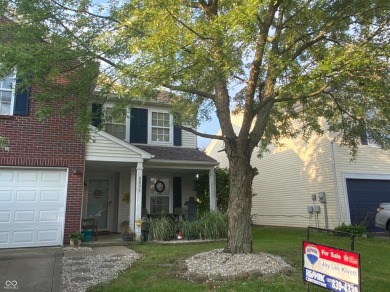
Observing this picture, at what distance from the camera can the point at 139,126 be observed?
14461mm

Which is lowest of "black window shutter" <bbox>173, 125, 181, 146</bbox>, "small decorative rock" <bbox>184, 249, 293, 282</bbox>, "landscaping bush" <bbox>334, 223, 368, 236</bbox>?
"small decorative rock" <bbox>184, 249, 293, 282</bbox>

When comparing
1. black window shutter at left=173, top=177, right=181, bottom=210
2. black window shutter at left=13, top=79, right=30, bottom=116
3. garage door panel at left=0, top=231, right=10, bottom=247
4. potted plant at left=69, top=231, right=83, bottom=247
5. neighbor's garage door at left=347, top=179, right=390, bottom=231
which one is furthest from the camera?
black window shutter at left=173, top=177, right=181, bottom=210

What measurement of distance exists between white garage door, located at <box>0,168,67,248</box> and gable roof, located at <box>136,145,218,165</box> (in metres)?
3.73

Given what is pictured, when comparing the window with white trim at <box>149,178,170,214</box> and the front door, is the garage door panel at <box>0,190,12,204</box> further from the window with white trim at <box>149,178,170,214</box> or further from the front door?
the window with white trim at <box>149,178,170,214</box>

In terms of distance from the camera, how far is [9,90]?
10688 millimetres

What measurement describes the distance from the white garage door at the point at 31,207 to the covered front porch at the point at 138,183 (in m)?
1.84

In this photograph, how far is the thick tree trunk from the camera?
7284mm

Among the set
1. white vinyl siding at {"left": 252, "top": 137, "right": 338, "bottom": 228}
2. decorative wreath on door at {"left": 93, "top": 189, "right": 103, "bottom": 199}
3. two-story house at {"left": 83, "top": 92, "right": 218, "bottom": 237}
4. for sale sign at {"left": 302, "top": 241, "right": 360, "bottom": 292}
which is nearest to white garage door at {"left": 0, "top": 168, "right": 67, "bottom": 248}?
two-story house at {"left": 83, "top": 92, "right": 218, "bottom": 237}

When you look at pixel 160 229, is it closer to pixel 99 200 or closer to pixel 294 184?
pixel 99 200

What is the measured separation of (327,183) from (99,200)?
987 cm

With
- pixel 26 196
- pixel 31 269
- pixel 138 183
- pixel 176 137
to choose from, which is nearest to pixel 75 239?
pixel 26 196

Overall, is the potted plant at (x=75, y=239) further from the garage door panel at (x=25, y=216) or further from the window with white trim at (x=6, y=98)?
the window with white trim at (x=6, y=98)

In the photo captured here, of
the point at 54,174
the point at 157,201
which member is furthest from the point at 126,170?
the point at 54,174

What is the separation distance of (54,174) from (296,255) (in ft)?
24.4
